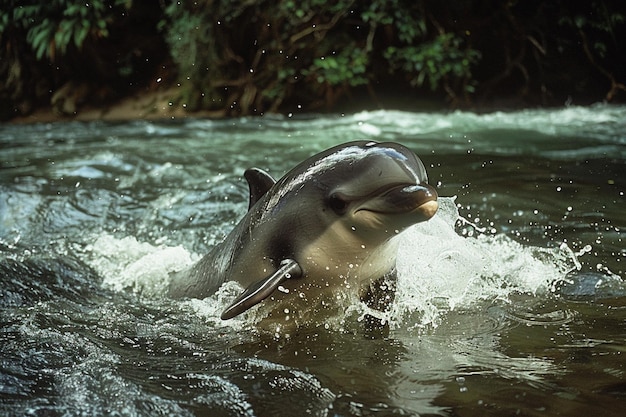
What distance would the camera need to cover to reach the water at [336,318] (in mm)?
2586

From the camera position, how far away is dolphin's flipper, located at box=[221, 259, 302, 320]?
3.23 meters

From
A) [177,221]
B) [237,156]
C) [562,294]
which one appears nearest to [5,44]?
[237,156]

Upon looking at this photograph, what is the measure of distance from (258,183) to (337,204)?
85 centimetres

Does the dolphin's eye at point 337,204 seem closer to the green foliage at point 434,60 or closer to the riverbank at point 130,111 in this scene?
the green foliage at point 434,60

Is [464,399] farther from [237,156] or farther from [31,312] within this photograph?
[237,156]

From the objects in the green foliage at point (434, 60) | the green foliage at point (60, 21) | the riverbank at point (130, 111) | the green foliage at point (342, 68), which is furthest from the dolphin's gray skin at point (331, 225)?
the green foliage at point (60, 21)

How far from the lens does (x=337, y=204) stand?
3.31 meters


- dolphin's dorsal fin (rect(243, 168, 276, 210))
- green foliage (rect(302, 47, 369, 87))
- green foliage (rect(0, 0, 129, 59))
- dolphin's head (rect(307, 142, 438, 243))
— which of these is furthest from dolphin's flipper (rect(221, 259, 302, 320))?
green foliage (rect(0, 0, 129, 59))

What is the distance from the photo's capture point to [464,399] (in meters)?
2.49

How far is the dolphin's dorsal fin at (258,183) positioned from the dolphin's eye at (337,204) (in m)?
0.72

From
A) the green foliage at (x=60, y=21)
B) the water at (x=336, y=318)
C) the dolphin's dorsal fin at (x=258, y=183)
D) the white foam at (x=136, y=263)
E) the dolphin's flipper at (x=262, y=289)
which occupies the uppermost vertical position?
the green foliage at (x=60, y=21)

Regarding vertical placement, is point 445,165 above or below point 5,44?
below

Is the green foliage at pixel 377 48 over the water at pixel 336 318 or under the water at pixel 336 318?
over

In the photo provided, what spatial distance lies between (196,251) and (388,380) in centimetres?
315
